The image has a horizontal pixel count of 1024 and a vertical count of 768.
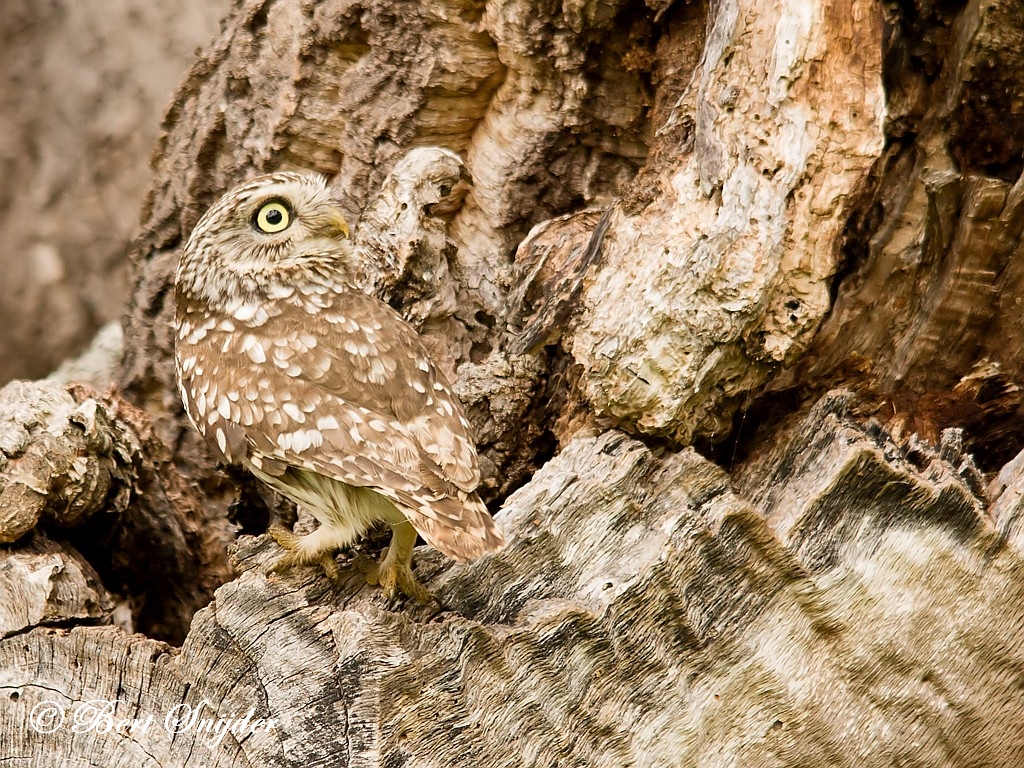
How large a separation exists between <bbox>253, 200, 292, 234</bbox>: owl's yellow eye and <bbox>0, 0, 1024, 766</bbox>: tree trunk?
34 centimetres

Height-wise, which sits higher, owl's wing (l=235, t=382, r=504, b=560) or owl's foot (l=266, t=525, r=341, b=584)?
owl's wing (l=235, t=382, r=504, b=560)

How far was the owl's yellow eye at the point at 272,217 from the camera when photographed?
3295 millimetres

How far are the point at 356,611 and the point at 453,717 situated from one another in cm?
38

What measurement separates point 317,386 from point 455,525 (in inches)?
27.4

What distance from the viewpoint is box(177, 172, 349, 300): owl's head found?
3.28 metres

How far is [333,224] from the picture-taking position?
3.34 meters

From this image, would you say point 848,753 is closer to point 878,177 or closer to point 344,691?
point 344,691

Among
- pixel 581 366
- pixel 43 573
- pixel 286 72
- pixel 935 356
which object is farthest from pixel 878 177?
pixel 43 573

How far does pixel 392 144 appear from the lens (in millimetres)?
3914

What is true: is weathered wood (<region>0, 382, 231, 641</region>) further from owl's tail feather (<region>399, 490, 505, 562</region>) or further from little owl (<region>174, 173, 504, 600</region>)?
owl's tail feather (<region>399, 490, 505, 562</region>)

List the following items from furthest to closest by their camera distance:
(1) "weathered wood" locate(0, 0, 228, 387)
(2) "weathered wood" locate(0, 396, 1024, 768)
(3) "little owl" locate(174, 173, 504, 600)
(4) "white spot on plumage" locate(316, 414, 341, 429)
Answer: (1) "weathered wood" locate(0, 0, 228, 387) < (4) "white spot on plumage" locate(316, 414, 341, 429) < (3) "little owl" locate(174, 173, 504, 600) < (2) "weathered wood" locate(0, 396, 1024, 768)

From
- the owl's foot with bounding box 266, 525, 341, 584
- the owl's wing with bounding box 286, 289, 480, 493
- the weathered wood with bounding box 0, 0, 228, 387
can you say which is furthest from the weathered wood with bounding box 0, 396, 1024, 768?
the weathered wood with bounding box 0, 0, 228, 387

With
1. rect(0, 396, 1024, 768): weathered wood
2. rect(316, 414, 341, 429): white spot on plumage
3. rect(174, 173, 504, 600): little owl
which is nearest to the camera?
rect(0, 396, 1024, 768): weathered wood

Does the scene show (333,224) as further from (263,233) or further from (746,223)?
(746,223)
